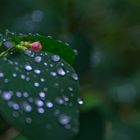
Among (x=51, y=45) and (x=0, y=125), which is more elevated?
(x=51, y=45)

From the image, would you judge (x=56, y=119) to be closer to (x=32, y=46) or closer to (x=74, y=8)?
(x=32, y=46)

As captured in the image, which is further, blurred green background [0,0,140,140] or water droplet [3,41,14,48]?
blurred green background [0,0,140,140]

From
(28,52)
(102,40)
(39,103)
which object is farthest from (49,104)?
(102,40)

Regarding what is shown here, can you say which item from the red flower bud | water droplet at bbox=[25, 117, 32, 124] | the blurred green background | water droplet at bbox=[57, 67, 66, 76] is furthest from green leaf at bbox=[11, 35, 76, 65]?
the blurred green background

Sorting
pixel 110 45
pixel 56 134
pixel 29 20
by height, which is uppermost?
pixel 56 134

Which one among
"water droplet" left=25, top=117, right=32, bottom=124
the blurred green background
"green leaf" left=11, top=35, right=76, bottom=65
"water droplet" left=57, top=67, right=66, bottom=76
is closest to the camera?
"water droplet" left=25, top=117, right=32, bottom=124

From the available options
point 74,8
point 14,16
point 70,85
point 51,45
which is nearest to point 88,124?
point 74,8

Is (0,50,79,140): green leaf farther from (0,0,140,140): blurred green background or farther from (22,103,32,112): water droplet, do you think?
(0,0,140,140): blurred green background
